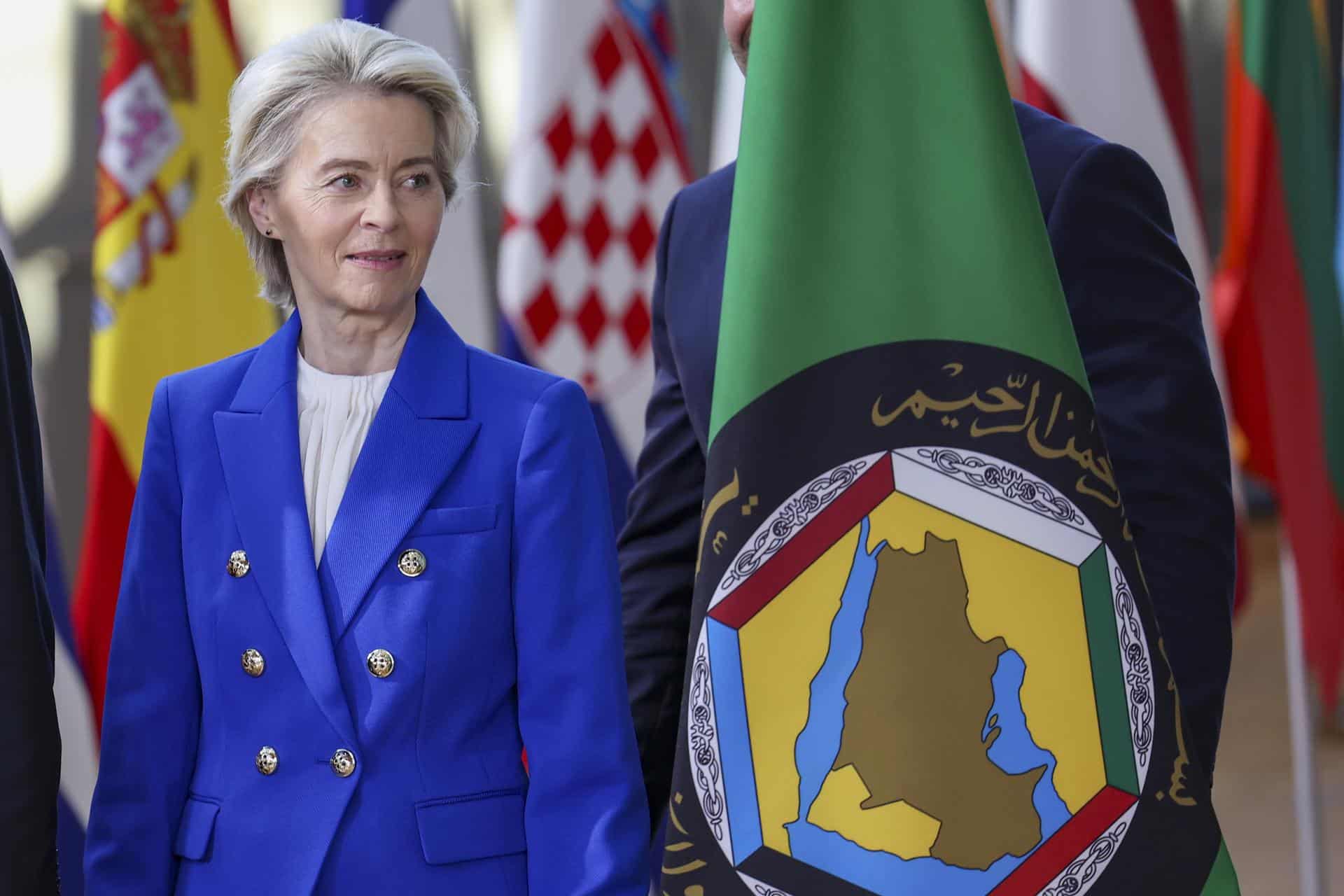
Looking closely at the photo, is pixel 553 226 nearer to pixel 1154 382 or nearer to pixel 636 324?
pixel 636 324

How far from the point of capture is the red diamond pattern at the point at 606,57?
11.5 feet

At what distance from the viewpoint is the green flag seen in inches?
42.6

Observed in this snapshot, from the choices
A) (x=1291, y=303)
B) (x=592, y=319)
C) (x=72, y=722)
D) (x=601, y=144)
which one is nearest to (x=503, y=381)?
(x=72, y=722)

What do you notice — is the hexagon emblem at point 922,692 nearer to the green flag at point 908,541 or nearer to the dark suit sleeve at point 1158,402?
the green flag at point 908,541

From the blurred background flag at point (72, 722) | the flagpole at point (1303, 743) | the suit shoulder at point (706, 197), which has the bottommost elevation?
the flagpole at point (1303, 743)

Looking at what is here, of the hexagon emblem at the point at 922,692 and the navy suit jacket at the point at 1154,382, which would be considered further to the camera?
the navy suit jacket at the point at 1154,382

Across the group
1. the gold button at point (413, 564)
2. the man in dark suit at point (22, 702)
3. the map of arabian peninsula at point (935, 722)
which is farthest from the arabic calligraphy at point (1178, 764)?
the man in dark suit at point (22, 702)

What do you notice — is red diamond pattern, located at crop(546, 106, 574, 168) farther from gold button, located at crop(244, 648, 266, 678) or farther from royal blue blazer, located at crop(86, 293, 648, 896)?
gold button, located at crop(244, 648, 266, 678)

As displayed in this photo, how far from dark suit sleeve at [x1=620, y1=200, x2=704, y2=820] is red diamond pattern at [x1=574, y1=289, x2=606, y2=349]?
179 centimetres

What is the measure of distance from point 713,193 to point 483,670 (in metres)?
0.66

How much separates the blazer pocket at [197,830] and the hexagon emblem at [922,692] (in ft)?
1.22

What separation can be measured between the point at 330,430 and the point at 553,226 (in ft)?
7.29

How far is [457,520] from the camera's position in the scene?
121cm

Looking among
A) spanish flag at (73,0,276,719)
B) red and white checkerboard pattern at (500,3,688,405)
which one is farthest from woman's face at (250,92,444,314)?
red and white checkerboard pattern at (500,3,688,405)
